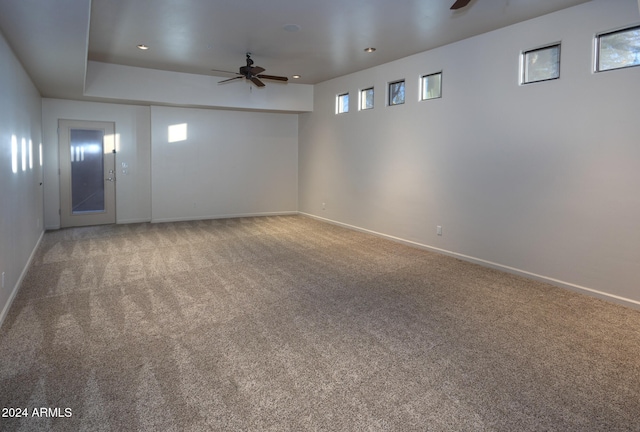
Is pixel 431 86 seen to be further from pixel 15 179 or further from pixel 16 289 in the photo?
pixel 16 289

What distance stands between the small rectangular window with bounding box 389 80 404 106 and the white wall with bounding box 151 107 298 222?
135 inches

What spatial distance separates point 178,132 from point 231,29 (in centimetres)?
402

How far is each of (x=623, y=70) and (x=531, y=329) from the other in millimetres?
2627

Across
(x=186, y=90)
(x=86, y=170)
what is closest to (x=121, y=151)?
(x=86, y=170)

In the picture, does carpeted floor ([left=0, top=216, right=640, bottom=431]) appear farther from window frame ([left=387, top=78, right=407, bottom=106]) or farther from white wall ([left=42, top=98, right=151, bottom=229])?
white wall ([left=42, top=98, right=151, bottom=229])

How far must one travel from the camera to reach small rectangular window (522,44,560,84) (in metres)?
4.30

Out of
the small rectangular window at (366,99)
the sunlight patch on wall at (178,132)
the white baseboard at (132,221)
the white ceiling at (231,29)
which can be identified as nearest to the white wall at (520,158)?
the small rectangular window at (366,99)

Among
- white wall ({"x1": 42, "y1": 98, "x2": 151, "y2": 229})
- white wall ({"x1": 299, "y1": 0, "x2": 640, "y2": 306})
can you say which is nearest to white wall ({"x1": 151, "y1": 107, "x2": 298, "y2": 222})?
white wall ({"x1": 42, "y1": 98, "x2": 151, "y2": 229})

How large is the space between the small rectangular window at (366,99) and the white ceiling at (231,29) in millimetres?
645

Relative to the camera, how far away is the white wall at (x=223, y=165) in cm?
834

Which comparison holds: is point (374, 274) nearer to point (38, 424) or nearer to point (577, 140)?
point (577, 140)

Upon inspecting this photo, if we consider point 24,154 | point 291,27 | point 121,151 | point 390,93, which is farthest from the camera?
point 121,151

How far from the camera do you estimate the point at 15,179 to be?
4.27m

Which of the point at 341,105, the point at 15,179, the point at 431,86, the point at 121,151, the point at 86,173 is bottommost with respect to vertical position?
the point at 15,179
